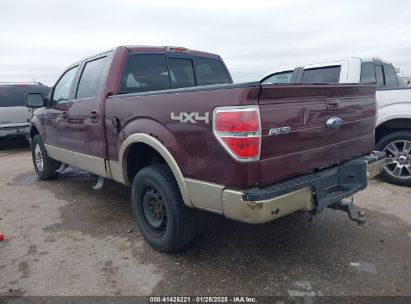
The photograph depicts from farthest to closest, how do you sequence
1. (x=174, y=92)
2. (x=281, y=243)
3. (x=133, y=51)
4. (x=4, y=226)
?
(x=4, y=226)
(x=133, y=51)
(x=281, y=243)
(x=174, y=92)

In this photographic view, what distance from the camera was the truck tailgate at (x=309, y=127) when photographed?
2.50 m

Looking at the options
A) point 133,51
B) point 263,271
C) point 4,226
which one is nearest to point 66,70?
point 133,51

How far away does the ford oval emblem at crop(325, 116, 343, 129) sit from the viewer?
2.95 m

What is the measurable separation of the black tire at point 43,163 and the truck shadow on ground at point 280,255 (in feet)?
5.96

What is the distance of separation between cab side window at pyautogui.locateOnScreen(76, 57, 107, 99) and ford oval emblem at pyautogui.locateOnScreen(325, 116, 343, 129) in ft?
8.04

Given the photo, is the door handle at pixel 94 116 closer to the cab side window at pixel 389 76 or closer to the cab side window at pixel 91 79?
the cab side window at pixel 91 79

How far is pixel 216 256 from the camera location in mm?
3279

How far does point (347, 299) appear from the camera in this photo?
8.46 ft

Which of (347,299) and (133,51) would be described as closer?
(347,299)

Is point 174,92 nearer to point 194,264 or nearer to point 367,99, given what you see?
point 194,264

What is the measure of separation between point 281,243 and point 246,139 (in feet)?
5.05

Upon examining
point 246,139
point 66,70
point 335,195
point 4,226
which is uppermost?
point 66,70

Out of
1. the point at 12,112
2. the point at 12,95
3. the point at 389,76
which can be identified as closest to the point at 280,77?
the point at 389,76

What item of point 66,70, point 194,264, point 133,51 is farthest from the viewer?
point 66,70
